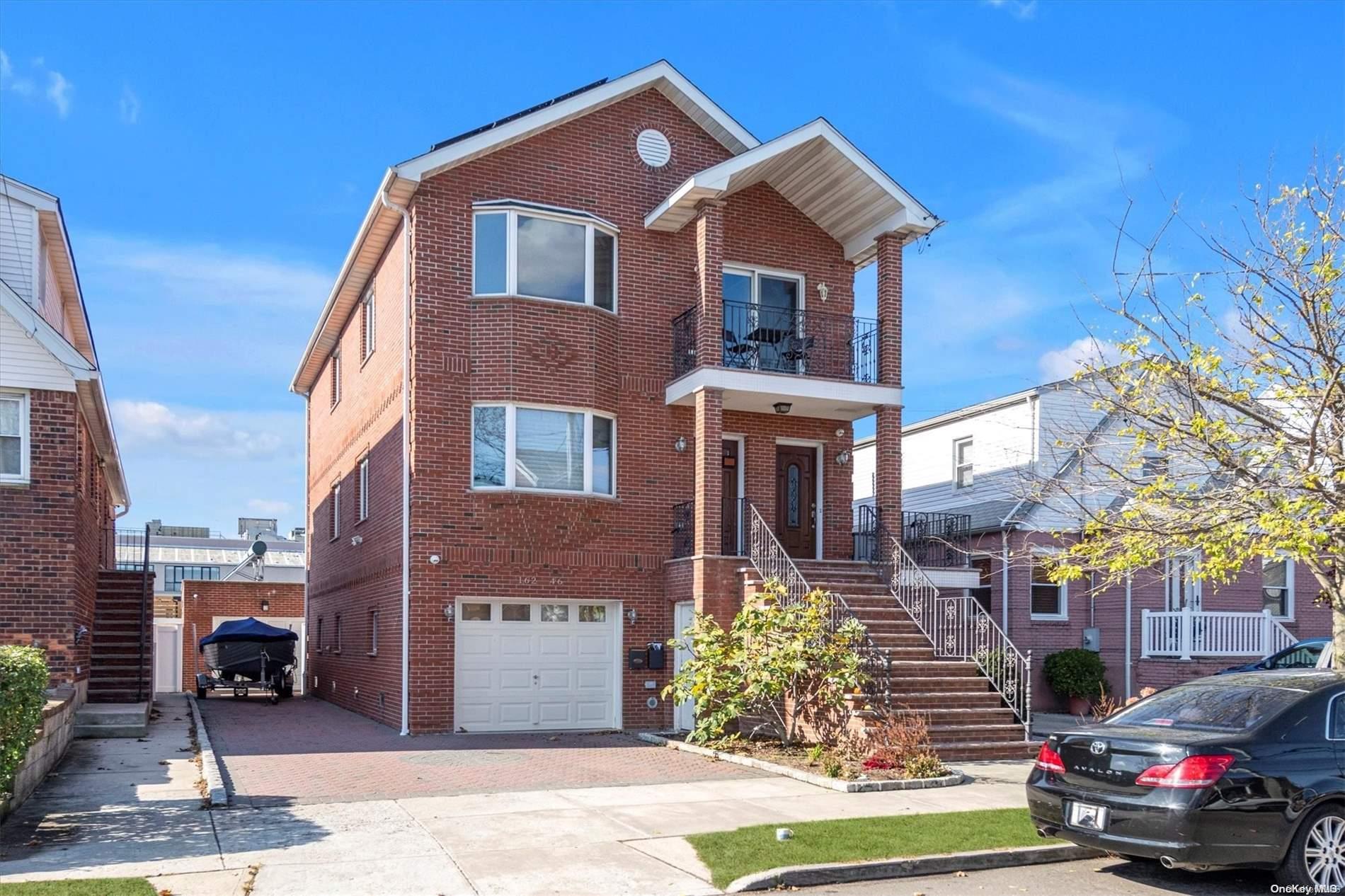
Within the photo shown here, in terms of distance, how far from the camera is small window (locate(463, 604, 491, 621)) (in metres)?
17.8

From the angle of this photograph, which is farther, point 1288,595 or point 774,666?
point 1288,595

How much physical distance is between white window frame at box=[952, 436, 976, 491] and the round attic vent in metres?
10.9

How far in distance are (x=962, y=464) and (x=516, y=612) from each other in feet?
42.2

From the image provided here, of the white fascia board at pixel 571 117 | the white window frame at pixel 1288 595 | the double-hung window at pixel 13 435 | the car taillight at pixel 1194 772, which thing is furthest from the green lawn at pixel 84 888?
the white window frame at pixel 1288 595

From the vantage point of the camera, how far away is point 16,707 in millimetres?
9305

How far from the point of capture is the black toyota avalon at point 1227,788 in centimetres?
777

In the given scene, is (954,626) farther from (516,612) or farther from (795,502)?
(516,612)

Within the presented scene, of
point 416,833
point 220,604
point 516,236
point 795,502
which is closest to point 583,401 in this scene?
point 516,236

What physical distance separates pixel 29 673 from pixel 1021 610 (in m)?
18.4

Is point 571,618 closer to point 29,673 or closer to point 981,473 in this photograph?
point 29,673

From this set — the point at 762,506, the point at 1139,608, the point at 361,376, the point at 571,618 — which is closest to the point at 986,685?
the point at 762,506

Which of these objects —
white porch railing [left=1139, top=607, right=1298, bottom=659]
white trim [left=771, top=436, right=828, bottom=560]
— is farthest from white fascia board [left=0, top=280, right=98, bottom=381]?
white porch railing [left=1139, top=607, right=1298, bottom=659]

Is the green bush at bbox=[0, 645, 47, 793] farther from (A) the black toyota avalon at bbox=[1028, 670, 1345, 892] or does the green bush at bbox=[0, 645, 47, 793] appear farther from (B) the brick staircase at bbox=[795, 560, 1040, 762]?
(B) the brick staircase at bbox=[795, 560, 1040, 762]

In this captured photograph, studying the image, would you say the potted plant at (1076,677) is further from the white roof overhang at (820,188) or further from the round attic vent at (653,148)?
the round attic vent at (653,148)
